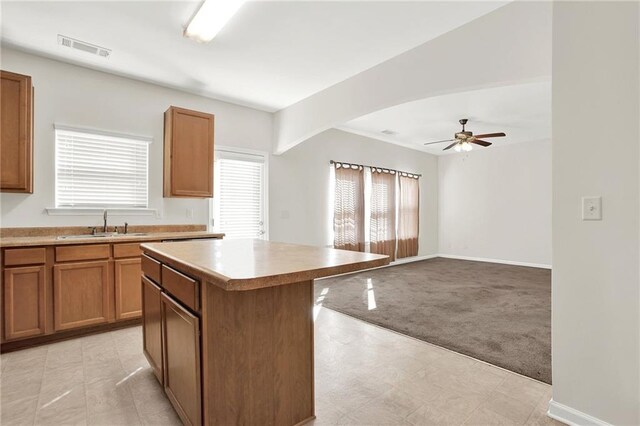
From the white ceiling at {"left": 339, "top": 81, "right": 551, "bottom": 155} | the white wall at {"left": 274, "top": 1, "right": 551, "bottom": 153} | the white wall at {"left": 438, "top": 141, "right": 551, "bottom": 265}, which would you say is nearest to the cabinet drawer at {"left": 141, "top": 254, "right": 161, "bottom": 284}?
the white wall at {"left": 274, "top": 1, "right": 551, "bottom": 153}

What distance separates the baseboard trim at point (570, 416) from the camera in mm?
1736

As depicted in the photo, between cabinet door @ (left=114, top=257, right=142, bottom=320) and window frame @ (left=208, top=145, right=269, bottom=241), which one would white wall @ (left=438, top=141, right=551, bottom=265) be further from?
cabinet door @ (left=114, top=257, right=142, bottom=320)

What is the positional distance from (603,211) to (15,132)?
4.59 m

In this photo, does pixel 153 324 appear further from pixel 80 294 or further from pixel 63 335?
pixel 63 335

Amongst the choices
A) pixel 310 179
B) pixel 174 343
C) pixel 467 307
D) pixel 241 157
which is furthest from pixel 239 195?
pixel 467 307

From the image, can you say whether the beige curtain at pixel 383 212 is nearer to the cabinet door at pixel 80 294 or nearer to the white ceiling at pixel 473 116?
the white ceiling at pixel 473 116

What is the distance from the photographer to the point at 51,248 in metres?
2.91

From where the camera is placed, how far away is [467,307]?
159 inches

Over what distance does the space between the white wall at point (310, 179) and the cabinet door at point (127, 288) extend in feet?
7.34

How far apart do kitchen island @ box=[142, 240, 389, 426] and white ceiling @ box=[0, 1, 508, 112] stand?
2.10 m

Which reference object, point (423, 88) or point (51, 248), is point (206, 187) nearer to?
point (51, 248)

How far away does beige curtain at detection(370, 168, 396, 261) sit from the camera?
6844 millimetres

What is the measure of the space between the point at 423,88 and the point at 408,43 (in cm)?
46

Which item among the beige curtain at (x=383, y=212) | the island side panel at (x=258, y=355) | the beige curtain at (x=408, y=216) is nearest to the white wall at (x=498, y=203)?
the beige curtain at (x=408, y=216)
